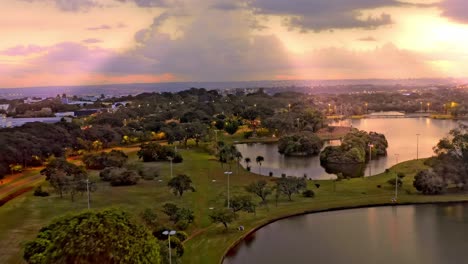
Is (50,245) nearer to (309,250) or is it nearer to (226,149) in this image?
(309,250)

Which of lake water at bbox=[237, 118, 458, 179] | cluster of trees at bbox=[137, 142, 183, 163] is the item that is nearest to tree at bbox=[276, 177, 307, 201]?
lake water at bbox=[237, 118, 458, 179]

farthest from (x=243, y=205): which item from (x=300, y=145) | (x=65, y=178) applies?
(x=300, y=145)

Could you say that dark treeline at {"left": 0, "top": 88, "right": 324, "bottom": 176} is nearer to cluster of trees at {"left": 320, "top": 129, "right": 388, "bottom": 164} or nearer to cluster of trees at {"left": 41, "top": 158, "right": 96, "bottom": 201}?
cluster of trees at {"left": 41, "top": 158, "right": 96, "bottom": 201}

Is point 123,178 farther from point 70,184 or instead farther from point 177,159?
point 177,159

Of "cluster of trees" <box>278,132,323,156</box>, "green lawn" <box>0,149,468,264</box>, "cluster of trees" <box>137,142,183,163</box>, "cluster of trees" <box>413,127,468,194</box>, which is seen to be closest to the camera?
"green lawn" <box>0,149,468,264</box>

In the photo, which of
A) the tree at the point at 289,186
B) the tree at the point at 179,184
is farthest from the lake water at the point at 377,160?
the tree at the point at 179,184
